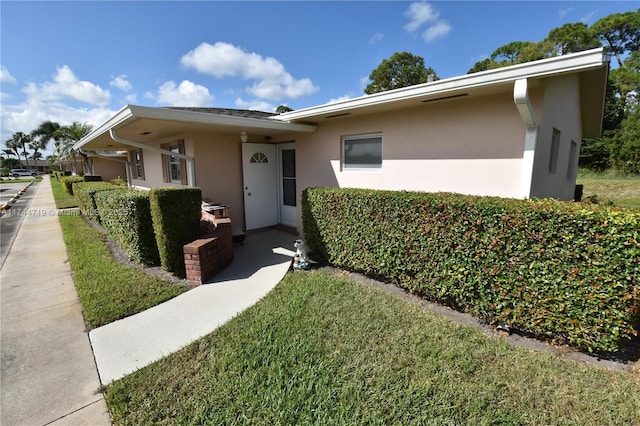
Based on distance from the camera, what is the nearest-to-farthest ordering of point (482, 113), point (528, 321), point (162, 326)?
point (528, 321), point (162, 326), point (482, 113)

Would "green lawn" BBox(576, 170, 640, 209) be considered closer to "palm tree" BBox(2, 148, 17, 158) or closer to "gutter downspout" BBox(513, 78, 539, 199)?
"gutter downspout" BBox(513, 78, 539, 199)

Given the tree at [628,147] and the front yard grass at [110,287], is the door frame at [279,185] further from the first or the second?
the tree at [628,147]

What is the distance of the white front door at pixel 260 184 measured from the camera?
297 inches

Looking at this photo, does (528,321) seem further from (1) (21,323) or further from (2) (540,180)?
(1) (21,323)

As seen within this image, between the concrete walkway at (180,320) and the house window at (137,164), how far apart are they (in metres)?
8.92

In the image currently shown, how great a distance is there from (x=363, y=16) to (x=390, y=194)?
6366 mm

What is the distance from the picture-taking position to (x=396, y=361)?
2.72 metres

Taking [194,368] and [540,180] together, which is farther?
[540,180]

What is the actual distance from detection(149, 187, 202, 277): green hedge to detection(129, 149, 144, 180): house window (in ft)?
26.5

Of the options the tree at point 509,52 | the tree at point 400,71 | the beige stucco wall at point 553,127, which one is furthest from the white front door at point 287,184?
the tree at point 509,52

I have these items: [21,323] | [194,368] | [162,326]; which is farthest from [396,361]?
[21,323]

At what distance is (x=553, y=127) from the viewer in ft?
15.8

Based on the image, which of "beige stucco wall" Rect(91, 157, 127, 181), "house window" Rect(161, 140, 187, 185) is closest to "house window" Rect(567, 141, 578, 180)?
"house window" Rect(161, 140, 187, 185)

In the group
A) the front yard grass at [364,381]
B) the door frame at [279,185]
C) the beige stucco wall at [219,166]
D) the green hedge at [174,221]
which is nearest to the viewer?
the front yard grass at [364,381]
